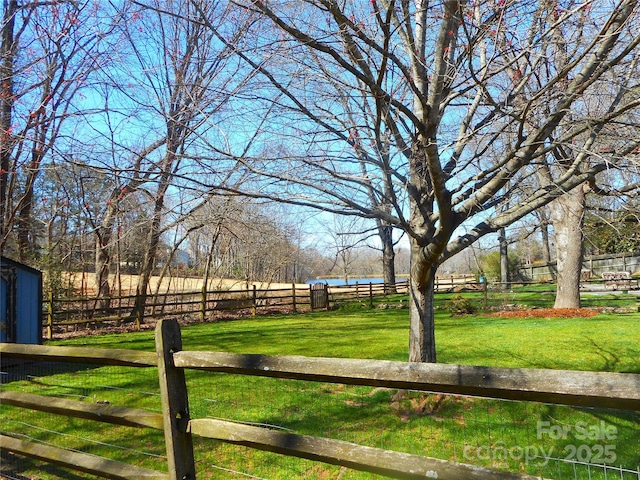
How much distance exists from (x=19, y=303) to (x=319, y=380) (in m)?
9.20

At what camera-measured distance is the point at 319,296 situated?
22.5 metres

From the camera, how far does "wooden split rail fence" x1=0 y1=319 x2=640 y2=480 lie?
171 cm

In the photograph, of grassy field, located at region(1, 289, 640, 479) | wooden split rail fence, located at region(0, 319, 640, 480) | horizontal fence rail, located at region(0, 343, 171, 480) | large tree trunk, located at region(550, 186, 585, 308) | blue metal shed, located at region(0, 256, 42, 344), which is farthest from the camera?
large tree trunk, located at region(550, 186, 585, 308)

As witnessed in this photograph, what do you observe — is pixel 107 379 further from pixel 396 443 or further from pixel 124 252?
pixel 124 252

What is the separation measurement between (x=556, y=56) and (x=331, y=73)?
2211 mm

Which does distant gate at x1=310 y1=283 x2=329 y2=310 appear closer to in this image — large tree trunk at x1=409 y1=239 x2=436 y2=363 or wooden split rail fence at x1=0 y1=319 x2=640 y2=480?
large tree trunk at x1=409 y1=239 x2=436 y2=363

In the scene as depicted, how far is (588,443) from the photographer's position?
4750 millimetres

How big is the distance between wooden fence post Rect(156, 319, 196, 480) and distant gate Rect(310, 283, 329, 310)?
64.4ft

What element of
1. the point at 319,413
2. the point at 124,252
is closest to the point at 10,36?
the point at 319,413

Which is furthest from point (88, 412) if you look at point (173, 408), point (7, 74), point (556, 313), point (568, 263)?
point (568, 263)

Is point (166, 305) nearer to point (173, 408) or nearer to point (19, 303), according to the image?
point (19, 303)

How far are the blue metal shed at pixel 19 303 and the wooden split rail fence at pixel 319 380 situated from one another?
277 inches

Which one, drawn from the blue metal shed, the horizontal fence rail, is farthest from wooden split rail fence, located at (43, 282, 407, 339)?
the horizontal fence rail

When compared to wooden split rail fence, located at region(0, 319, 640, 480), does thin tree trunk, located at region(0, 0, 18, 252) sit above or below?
above
